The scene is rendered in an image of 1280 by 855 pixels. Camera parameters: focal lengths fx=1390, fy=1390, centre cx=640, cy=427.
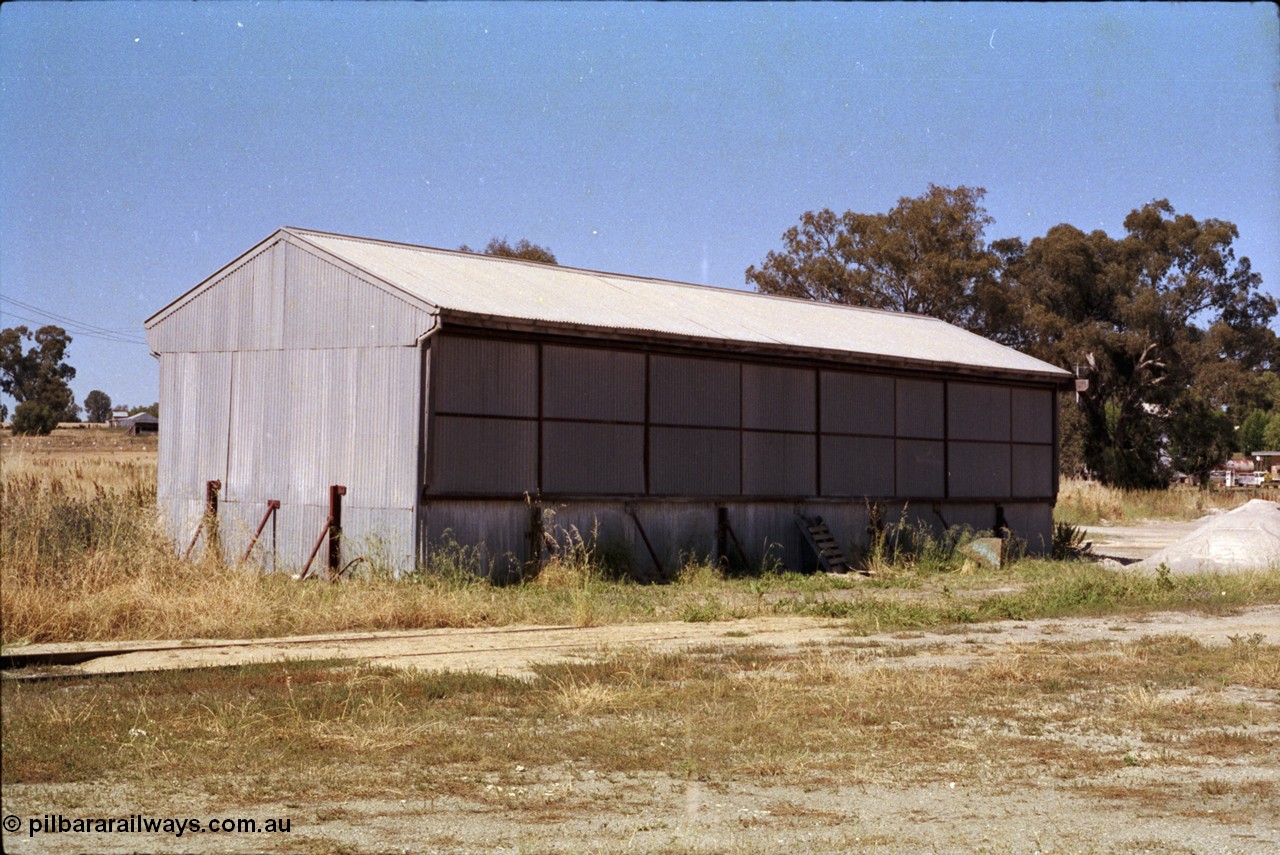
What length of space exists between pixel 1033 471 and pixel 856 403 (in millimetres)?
6474

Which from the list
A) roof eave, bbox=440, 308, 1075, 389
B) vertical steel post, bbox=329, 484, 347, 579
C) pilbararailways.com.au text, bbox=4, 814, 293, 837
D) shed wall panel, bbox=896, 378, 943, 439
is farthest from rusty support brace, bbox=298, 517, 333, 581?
pilbararailways.com.au text, bbox=4, 814, 293, 837

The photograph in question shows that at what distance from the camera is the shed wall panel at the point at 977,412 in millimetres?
30688

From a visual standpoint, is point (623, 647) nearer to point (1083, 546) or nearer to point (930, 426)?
point (930, 426)

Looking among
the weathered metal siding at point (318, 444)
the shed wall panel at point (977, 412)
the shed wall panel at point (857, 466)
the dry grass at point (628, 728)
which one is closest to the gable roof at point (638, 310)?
the shed wall panel at point (977, 412)

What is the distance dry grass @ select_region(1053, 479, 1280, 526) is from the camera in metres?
49.5

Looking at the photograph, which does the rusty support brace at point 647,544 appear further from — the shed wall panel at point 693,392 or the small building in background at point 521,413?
the shed wall panel at point 693,392

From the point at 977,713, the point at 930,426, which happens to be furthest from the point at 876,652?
the point at 930,426

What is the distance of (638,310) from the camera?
87.8 feet

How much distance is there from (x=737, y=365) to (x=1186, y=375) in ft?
155

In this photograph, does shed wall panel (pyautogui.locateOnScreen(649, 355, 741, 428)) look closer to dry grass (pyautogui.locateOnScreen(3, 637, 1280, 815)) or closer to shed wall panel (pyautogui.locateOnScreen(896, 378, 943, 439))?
shed wall panel (pyautogui.locateOnScreen(896, 378, 943, 439))

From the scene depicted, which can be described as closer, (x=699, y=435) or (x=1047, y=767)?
(x=1047, y=767)

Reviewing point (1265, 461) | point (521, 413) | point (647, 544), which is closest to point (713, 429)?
point (647, 544)

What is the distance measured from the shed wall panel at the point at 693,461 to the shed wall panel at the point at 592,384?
2.63 ft

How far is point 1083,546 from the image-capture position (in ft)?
114
